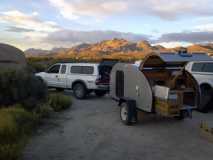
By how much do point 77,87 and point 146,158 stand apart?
1072cm

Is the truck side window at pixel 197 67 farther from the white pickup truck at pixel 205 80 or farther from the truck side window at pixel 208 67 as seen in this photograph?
the truck side window at pixel 208 67

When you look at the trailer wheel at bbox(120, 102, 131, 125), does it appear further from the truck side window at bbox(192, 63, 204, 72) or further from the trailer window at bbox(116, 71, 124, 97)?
the truck side window at bbox(192, 63, 204, 72)

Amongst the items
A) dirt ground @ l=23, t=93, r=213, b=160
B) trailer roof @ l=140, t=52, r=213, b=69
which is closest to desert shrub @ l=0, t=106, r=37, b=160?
dirt ground @ l=23, t=93, r=213, b=160

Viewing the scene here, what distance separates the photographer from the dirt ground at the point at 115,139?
7.66 metres

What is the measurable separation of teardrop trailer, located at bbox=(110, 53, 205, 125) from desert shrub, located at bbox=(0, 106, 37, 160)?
120 inches

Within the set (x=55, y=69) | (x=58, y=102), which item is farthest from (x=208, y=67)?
(x=55, y=69)

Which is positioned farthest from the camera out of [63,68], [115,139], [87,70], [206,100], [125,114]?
[63,68]

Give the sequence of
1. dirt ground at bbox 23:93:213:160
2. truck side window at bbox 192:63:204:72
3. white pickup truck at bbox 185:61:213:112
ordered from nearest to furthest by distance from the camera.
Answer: dirt ground at bbox 23:93:213:160
white pickup truck at bbox 185:61:213:112
truck side window at bbox 192:63:204:72

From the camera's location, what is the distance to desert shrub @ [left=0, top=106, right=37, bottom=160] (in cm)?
650

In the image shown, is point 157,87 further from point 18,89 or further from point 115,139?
point 18,89

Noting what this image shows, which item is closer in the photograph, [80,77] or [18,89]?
[18,89]

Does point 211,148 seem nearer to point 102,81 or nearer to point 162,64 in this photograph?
point 162,64

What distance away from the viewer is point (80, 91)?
695 inches

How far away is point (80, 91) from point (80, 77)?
708mm
